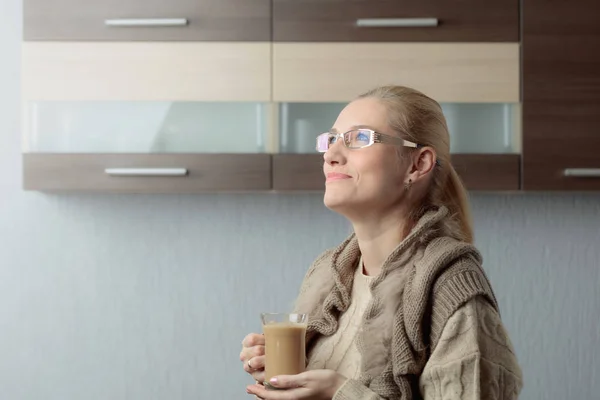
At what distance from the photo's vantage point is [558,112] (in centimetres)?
288

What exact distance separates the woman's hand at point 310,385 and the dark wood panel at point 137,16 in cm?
155

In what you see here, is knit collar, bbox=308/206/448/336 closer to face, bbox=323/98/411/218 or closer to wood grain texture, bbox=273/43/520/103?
face, bbox=323/98/411/218

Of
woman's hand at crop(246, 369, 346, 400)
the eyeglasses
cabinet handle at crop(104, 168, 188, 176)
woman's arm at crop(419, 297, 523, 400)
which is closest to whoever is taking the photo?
woman's arm at crop(419, 297, 523, 400)

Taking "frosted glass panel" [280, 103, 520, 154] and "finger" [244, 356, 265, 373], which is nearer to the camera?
"finger" [244, 356, 265, 373]

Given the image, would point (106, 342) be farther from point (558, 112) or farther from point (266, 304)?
point (558, 112)

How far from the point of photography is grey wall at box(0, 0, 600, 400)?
316cm

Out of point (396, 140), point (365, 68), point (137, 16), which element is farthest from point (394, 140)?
point (137, 16)

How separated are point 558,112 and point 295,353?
1.65 meters

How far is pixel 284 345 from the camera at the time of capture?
1.59m

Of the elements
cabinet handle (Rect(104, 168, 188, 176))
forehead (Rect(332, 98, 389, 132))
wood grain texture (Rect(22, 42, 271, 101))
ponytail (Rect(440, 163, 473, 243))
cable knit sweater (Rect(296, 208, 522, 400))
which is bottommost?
cable knit sweater (Rect(296, 208, 522, 400))

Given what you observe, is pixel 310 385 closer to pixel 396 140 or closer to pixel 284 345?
pixel 284 345

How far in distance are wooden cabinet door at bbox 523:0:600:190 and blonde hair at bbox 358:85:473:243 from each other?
3.97ft

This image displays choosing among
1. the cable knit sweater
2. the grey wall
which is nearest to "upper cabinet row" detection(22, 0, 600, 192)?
the grey wall

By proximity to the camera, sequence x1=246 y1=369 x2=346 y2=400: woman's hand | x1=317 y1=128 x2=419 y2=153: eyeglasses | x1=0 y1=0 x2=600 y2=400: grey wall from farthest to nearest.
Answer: x1=0 y1=0 x2=600 y2=400: grey wall, x1=317 y1=128 x2=419 y2=153: eyeglasses, x1=246 y1=369 x2=346 y2=400: woman's hand
